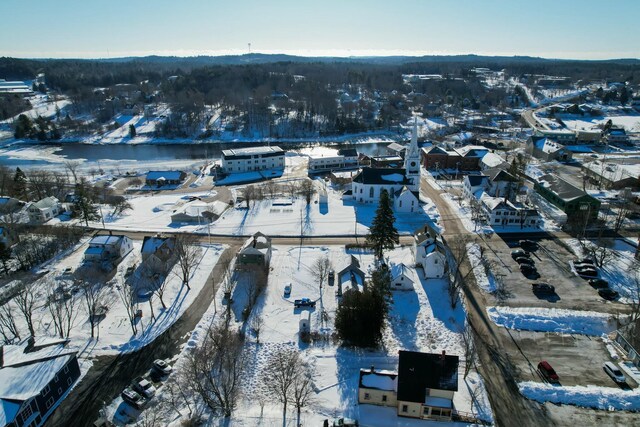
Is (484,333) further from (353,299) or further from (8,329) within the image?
(8,329)

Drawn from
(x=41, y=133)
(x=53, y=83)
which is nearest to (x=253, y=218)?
(x=41, y=133)

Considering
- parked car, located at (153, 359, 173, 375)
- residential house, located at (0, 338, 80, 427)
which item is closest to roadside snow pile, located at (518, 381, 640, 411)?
parked car, located at (153, 359, 173, 375)

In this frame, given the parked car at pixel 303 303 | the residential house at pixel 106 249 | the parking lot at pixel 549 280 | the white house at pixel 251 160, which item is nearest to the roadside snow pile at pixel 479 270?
the parking lot at pixel 549 280

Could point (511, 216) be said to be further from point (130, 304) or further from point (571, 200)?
point (130, 304)

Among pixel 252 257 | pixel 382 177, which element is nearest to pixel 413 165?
pixel 382 177

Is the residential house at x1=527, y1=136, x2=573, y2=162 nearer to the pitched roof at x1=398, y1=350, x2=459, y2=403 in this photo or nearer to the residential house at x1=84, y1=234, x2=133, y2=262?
the pitched roof at x1=398, y1=350, x2=459, y2=403

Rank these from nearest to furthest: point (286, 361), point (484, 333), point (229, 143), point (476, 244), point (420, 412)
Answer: point (420, 412), point (286, 361), point (484, 333), point (476, 244), point (229, 143)
